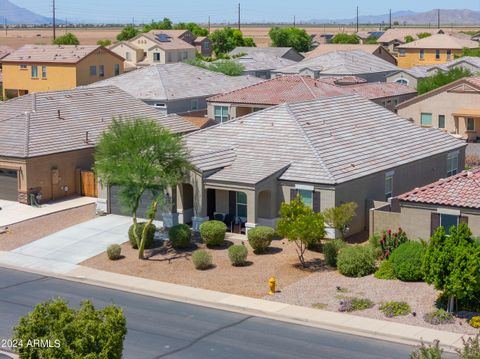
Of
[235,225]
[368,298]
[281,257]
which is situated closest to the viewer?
[368,298]

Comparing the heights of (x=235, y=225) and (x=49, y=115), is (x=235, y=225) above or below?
below

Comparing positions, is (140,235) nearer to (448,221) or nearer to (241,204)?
(241,204)

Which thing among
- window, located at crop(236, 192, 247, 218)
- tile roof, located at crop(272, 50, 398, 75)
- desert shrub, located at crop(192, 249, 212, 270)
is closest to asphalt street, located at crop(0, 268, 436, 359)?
desert shrub, located at crop(192, 249, 212, 270)

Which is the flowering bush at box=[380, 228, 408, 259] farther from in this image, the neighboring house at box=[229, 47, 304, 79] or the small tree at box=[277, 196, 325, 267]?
the neighboring house at box=[229, 47, 304, 79]

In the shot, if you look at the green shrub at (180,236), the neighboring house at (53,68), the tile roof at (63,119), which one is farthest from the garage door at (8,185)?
the neighboring house at (53,68)

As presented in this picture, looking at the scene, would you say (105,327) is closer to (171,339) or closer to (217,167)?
(171,339)

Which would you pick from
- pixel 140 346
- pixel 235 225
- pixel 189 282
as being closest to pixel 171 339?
pixel 140 346

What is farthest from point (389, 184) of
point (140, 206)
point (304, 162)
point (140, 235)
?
point (140, 235)

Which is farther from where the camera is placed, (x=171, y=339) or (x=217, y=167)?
(x=217, y=167)
